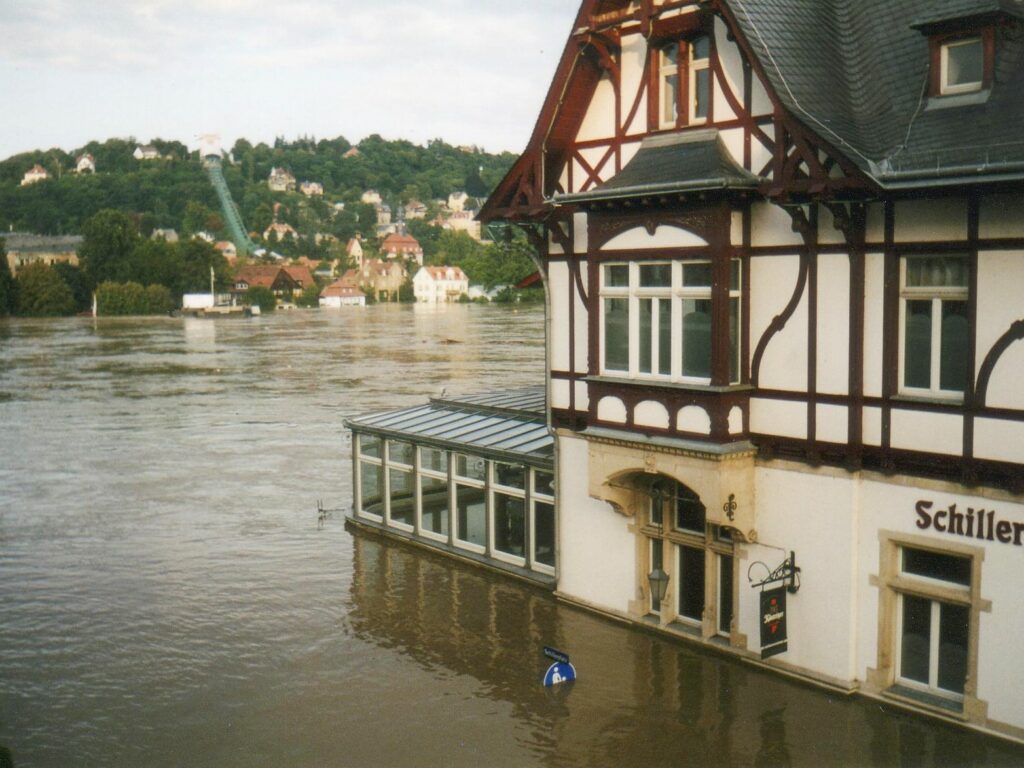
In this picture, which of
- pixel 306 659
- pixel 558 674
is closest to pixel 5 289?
pixel 306 659

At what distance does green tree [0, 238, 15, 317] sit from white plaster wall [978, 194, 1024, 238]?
13449 centimetres

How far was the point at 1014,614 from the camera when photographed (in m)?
11.2

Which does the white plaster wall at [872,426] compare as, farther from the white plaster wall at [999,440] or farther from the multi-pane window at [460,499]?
the multi-pane window at [460,499]

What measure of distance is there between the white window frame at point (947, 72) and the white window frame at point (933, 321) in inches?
72.3

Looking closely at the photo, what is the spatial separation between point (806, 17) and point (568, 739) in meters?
8.91

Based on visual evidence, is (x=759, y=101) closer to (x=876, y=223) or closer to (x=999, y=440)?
(x=876, y=223)

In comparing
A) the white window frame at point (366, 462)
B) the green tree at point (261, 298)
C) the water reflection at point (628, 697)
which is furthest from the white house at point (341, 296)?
the water reflection at point (628, 697)

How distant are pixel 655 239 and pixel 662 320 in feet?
3.28

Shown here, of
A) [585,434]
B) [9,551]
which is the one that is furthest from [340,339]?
[585,434]

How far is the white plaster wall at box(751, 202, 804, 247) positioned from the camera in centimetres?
1302

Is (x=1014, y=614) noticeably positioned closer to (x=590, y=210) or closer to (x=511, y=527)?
(x=590, y=210)

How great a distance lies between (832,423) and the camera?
1273 centimetres

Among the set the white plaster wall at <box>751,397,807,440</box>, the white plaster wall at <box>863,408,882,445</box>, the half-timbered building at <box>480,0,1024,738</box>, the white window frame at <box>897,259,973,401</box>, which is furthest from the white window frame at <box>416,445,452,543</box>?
the white window frame at <box>897,259,973,401</box>

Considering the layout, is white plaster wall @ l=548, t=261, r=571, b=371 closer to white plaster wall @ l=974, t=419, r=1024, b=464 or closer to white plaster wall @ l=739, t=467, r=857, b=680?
white plaster wall @ l=739, t=467, r=857, b=680
